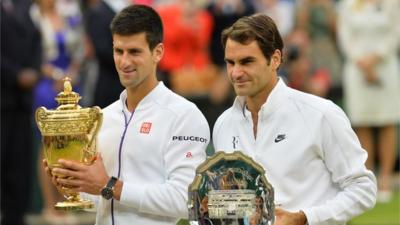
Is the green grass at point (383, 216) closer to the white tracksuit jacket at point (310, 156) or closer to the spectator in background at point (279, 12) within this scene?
the spectator in background at point (279, 12)

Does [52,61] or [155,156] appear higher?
[52,61]

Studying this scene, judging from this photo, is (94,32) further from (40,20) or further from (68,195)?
(68,195)

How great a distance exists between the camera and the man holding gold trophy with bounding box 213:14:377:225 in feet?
24.3

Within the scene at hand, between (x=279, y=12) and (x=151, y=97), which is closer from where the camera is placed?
(x=151, y=97)

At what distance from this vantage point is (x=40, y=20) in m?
14.2

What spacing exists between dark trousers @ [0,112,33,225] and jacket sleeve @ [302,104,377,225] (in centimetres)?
616

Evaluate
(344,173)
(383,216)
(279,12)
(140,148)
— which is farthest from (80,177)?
(279,12)

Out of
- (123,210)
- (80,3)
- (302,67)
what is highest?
(80,3)

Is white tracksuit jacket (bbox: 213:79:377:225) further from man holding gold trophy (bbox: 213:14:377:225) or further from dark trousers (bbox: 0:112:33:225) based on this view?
dark trousers (bbox: 0:112:33:225)

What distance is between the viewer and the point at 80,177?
7.48 m

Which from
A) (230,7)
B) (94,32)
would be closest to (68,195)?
(94,32)

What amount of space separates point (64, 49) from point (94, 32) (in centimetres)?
83

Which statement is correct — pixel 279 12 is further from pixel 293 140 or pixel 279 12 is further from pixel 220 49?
pixel 293 140

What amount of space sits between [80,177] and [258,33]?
3.98ft
